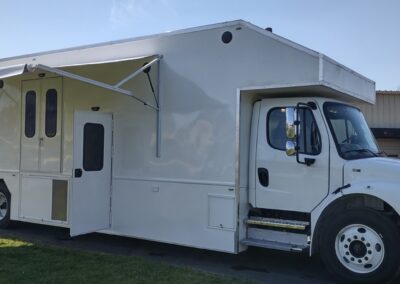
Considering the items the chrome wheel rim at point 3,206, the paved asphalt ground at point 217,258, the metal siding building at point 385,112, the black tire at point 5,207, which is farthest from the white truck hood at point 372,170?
the metal siding building at point 385,112

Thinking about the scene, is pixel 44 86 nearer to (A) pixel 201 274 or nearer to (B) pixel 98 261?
(B) pixel 98 261

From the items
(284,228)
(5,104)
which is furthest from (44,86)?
(284,228)

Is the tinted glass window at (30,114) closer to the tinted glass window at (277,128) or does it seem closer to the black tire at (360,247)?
the tinted glass window at (277,128)

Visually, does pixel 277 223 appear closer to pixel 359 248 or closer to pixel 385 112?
pixel 359 248

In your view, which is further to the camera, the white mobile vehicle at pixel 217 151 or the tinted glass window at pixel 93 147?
the tinted glass window at pixel 93 147

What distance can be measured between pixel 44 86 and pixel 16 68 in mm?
1962

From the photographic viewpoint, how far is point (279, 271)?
679 centimetres

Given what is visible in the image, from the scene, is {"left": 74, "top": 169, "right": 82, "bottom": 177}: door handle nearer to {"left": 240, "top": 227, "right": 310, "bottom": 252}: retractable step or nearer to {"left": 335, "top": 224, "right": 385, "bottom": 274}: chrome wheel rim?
{"left": 240, "top": 227, "right": 310, "bottom": 252}: retractable step

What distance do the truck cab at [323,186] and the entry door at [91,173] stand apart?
2419mm

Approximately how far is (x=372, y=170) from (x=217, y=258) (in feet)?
8.80

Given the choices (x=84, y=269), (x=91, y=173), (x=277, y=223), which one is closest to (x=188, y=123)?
(x=91, y=173)

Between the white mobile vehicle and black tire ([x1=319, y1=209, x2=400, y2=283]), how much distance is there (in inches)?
0.5

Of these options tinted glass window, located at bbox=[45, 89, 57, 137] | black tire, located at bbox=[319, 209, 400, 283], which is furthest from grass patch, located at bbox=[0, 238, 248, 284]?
tinted glass window, located at bbox=[45, 89, 57, 137]

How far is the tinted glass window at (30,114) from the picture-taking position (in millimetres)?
8930
